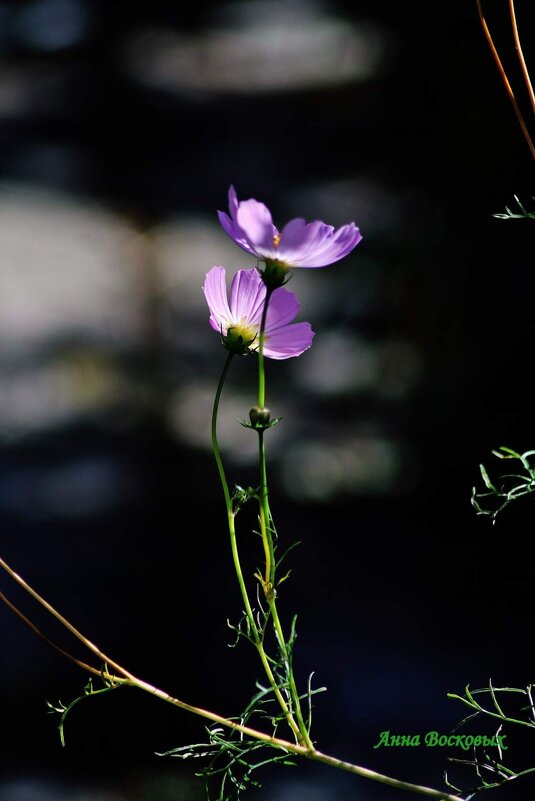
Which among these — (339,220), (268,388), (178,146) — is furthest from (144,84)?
(268,388)

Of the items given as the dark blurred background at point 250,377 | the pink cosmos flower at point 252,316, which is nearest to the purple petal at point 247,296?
the pink cosmos flower at point 252,316

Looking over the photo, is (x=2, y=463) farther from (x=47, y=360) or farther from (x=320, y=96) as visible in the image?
(x=320, y=96)

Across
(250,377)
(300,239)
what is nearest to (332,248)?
(300,239)

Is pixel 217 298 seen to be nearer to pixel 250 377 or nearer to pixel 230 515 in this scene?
pixel 230 515

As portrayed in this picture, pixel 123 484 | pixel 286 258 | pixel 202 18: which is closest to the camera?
pixel 286 258

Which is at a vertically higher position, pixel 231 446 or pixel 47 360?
pixel 47 360

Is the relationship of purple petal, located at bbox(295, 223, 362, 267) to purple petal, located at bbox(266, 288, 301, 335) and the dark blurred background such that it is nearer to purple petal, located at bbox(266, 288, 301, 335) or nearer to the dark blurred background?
purple petal, located at bbox(266, 288, 301, 335)

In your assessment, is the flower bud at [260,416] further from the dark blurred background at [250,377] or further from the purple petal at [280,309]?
the dark blurred background at [250,377]

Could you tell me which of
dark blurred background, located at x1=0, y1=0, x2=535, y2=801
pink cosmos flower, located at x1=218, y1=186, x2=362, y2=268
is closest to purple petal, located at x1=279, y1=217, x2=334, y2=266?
pink cosmos flower, located at x1=218, y1=186, x2=362, y2=268
